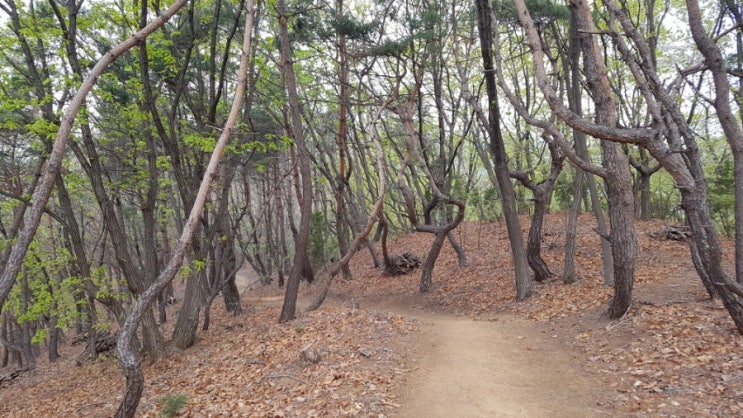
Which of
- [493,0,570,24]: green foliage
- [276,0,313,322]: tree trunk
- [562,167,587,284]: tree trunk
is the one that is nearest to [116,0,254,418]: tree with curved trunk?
[276,0,313,322]: tree trunk

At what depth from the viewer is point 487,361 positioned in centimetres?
602

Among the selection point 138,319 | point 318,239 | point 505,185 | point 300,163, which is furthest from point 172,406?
point 318,239

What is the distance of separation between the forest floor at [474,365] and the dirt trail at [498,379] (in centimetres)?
2

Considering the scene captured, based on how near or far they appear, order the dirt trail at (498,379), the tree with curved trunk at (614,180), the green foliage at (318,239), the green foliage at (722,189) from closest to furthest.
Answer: the dirt trail at (498,379), the tree with curved trunk at (614,180), the green foliage at (722,189), the green foliage at (318,239)

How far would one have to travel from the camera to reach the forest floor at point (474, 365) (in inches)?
179

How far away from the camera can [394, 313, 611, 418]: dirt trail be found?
4.52 m

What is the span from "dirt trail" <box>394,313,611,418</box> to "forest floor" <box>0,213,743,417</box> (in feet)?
0.07

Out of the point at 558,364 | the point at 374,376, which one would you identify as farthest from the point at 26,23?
the point at 558,364

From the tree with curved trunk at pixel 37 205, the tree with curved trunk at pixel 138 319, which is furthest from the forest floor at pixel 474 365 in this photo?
the tree with curved trunk at pixel 37 205

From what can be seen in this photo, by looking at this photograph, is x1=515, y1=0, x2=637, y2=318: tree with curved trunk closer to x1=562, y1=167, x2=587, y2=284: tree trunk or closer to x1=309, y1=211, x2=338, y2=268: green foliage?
x1=562, y1=167, x2=587, y2=284: tree trunk

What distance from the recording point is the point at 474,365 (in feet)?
19.2

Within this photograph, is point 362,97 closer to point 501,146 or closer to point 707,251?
point 501,146

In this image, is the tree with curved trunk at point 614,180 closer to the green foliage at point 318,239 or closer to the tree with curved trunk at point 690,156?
the tree with curved trunk at point 690,156

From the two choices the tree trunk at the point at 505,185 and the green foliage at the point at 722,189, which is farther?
the green foliage at the point at 722,189
